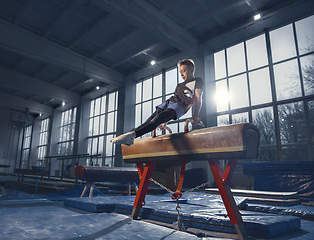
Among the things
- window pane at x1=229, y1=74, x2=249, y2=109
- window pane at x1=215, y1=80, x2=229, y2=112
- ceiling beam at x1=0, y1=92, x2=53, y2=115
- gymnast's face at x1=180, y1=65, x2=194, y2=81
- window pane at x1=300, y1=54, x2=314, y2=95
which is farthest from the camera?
ceiling beam at x1=0, y1=92, x2=53, y2=115

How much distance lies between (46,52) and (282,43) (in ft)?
30.0

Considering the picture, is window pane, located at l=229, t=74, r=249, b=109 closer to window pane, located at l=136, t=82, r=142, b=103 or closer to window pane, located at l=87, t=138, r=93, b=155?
window pane, located at l=136, t=82, r=142, b=103

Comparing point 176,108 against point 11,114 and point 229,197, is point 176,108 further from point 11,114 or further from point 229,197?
point 11,114

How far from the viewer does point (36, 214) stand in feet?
7.89

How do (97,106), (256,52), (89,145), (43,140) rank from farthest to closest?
(43,140)
(97,106)
(89,145)
(256,52)

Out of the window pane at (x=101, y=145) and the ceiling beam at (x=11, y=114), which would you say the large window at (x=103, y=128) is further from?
the ceiling beam at (x=11, y=114)

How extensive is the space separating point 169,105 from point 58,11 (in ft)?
25.1

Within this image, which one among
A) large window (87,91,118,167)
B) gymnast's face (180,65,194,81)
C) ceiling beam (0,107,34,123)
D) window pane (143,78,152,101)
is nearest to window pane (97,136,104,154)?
large window (87,91,118,167)

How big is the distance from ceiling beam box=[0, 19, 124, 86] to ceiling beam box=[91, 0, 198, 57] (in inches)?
166

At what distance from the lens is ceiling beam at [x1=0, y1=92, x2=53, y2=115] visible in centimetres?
1495

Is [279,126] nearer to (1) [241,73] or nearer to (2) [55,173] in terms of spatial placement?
(1) [241,73]

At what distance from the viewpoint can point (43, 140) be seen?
19.2m

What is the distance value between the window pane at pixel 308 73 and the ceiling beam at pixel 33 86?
12.8 meters

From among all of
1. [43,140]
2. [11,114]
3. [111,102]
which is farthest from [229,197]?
[11,114]
